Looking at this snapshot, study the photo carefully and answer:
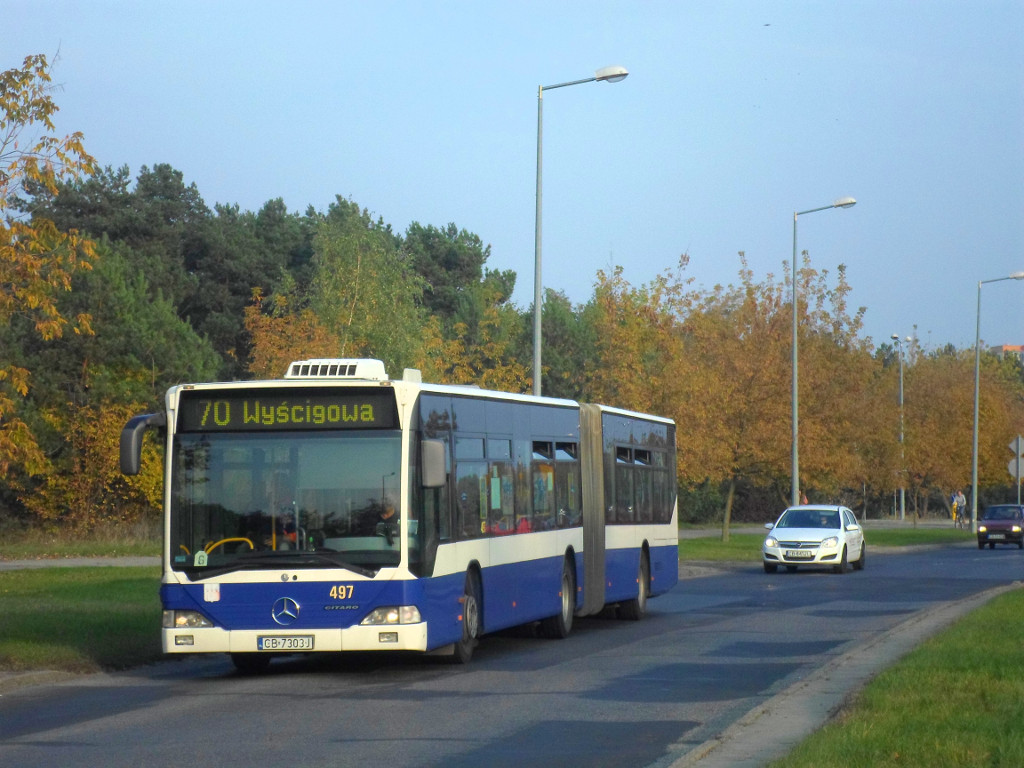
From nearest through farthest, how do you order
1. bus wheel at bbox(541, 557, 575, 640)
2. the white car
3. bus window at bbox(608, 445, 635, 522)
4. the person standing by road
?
bus wheel at bbox(541, 557, 575, 640) < bus window at bbox(608, 445, 635, 522) < the white car < the person standing by road

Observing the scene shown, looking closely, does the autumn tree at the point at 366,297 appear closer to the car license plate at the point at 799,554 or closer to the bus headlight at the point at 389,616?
the car license plate at the point at 799,554

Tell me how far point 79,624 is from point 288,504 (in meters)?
5.35

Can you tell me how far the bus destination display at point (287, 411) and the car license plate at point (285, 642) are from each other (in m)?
1.92

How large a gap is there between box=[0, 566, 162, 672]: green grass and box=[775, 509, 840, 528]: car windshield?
612 inches

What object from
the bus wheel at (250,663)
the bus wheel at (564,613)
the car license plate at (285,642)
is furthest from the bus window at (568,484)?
the car license plate at (285,642)

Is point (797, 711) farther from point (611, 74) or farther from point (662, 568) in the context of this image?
point (611, 74)

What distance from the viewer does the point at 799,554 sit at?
34.7 metres

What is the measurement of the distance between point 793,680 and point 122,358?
42.9 m

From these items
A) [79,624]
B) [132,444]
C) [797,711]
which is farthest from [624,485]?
[797,711]

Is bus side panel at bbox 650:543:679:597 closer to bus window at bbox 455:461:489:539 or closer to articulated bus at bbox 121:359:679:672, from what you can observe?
bus window at bbox 455:461:489:539

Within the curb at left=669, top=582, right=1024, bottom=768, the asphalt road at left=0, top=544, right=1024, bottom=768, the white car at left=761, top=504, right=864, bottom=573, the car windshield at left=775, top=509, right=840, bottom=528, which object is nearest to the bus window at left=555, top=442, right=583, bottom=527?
the asphalt road at left=0, top=544, right=1024, bottom=768

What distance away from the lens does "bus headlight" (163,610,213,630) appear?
14031mm

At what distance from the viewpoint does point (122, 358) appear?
5319 cm

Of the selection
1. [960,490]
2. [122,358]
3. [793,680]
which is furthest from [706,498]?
[793,680]
